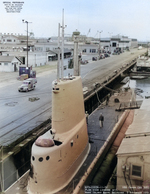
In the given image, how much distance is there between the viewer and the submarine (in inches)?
436

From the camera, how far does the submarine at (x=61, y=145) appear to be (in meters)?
11.1

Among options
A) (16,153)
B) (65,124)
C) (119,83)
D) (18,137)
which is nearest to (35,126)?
(18,137)

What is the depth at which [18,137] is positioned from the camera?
1714 centimetres

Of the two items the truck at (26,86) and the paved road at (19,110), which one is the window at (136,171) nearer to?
the paved road at (19,110)

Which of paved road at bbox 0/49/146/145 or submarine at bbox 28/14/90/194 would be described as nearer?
submarine at bbox 28/14/90/194

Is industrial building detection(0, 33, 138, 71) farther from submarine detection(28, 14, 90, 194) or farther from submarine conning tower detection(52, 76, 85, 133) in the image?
submarine detection(28, 14, 90, 194)

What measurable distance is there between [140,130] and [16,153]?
828 cm

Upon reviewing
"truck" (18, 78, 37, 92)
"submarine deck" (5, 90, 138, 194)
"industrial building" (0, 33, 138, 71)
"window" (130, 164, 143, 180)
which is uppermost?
"industrial building" (0, 33, 138, 71)

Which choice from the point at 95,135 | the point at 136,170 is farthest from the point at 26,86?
the point at 136,170

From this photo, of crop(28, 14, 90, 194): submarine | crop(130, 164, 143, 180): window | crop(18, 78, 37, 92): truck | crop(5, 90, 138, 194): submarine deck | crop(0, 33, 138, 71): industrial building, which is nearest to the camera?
crop(130, 164, 143, 180): window

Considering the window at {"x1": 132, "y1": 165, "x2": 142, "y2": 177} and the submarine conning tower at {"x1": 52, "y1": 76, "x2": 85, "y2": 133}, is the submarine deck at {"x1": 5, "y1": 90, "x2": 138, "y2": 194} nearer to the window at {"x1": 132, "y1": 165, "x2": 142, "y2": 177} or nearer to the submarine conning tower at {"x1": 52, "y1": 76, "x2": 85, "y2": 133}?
the submarine conning tower at {"x1": 52, "y1": 76, "x2": 85, "y2": 133}

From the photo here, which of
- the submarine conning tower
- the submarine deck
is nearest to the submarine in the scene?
the submarine conning tower

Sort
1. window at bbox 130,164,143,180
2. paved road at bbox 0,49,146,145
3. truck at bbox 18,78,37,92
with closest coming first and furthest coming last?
1. window at bbox 130,164,143,180
2. paved road at bbox 0,49,146,145
3. truck at bbox 18,78,37,92

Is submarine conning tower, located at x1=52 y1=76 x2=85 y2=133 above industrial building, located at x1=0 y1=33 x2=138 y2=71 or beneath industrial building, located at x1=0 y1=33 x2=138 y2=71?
beneath
